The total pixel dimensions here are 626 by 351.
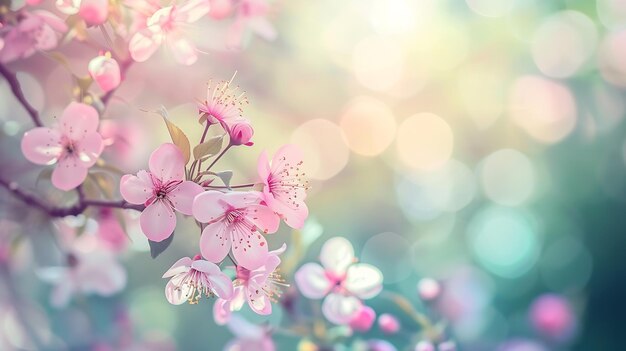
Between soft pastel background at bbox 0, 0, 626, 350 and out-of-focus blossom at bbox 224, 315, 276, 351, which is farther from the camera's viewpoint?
soft pastel background at bbox 0, 0, 626, 350

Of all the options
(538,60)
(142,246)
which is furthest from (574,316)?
(142,246)

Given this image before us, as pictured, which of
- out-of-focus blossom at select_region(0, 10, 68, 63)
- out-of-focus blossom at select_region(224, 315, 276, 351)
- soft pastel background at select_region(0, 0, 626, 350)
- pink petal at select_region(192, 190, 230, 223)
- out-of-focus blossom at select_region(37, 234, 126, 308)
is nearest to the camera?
pink petal at select_region(192, 190, 230, 223)

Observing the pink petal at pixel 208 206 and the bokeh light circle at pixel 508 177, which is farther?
the bokeh light circle at pixel 508 177

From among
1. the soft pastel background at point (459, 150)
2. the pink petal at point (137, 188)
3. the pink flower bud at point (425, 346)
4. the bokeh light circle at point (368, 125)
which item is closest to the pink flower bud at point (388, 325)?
the pink flower bud at point (425, 346)

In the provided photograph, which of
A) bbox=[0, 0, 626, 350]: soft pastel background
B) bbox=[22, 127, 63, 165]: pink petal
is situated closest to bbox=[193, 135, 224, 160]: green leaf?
bbox=[22, 127, 63, 165]: pink petal

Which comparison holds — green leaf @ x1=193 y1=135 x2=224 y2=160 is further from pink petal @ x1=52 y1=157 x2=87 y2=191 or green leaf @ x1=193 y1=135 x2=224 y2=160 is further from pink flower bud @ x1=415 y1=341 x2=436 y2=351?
pink flower bud @ x1=415 y1=341 x2=436 y2=351

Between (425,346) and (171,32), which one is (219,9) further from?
(425,346)

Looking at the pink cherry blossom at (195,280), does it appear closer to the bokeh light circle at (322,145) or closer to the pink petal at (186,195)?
the pink petal at (186,195)
